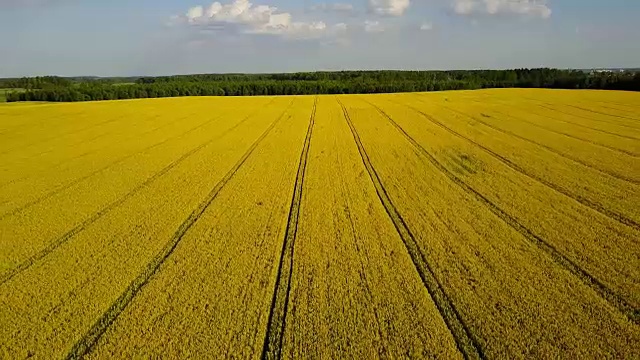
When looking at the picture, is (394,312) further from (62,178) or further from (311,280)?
(62,178)

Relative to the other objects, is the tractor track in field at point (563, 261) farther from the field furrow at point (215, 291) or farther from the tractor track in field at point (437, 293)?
the field furrow at point (215, 291)

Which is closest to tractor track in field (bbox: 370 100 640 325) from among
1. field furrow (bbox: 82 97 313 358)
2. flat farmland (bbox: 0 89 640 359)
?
flat farmland (bbox: 0 89 640 359)

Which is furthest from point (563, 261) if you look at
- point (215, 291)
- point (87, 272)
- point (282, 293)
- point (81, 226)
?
point (81, 226)

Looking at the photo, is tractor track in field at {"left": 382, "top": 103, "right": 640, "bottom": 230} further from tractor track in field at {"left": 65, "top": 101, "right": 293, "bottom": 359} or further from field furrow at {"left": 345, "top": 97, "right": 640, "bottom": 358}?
Result: tractor track in field at {"left": 65, "top": 101, "right": 293, "bottom": 359}

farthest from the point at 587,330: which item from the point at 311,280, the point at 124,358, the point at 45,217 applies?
the point at 45,217

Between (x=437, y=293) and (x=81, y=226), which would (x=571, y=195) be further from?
(x=81, y=226)

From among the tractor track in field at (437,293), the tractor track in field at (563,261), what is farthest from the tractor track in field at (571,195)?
the tractor track in field at (437,293)
